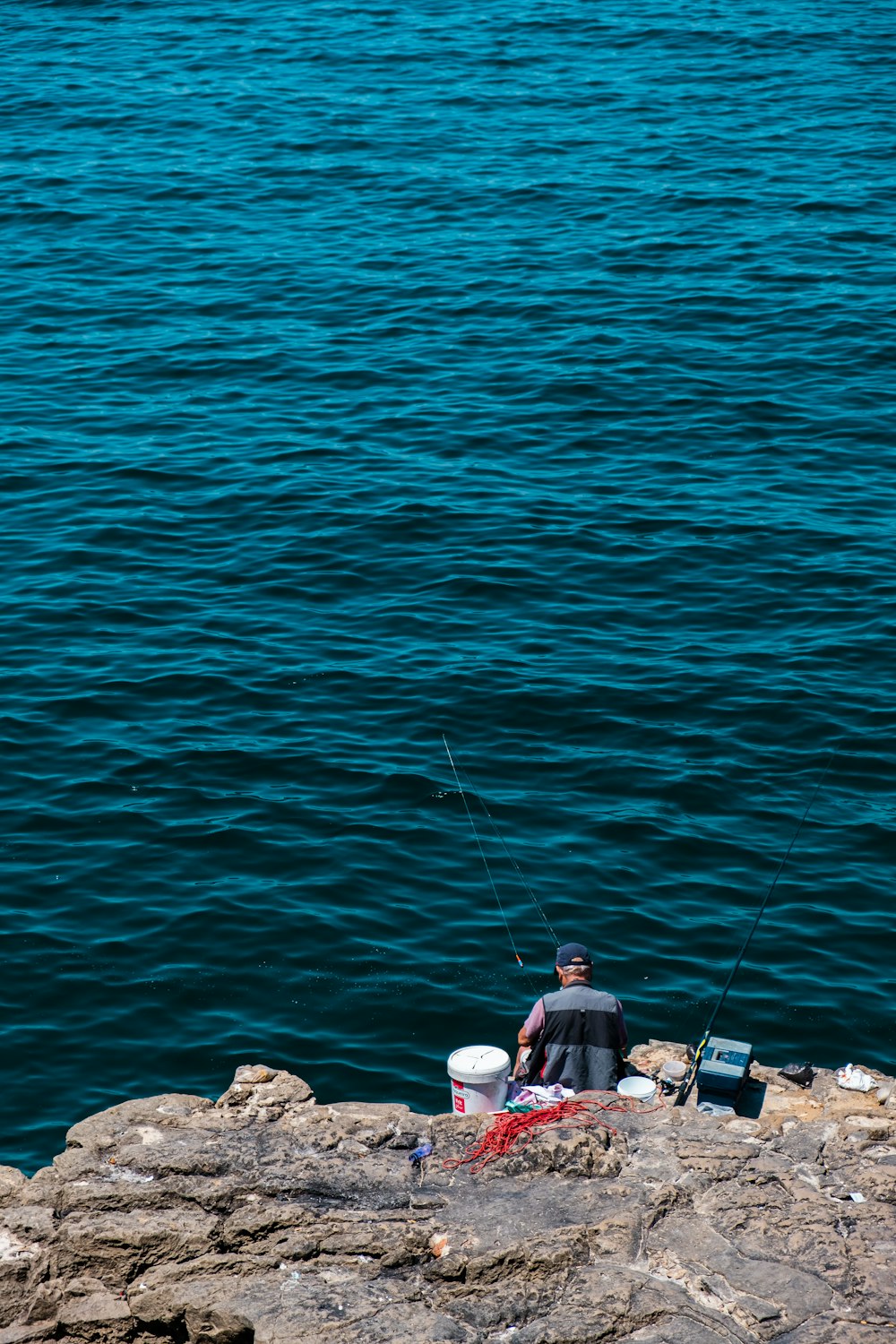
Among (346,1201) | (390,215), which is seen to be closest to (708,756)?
(346,1201)

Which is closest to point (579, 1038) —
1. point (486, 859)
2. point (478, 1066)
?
point (478, 1066)

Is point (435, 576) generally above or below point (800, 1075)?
above

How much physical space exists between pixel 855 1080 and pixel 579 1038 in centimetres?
177

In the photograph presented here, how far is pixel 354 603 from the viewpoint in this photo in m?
16.3

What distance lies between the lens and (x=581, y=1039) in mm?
9211

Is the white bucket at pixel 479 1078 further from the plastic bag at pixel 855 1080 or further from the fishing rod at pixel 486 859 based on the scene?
the fishing rod at pixel 486 859

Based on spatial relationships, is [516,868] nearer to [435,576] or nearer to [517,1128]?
[517,1128]

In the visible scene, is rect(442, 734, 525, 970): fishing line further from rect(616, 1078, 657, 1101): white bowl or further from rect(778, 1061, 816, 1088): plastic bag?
rect(616, 1078, 657, 1101): white bowl

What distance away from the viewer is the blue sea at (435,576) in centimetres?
1158

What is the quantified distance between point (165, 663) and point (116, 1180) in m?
7.98

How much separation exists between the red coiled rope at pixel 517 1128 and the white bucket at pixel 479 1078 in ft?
1.32

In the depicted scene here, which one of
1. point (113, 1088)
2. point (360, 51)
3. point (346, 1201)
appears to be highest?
point (360, 51)

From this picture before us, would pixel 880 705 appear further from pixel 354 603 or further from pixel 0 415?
pixel 0 415

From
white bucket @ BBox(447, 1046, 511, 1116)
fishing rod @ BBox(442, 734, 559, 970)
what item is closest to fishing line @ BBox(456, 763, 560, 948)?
fishing rod @ BBox(442, 734, 559, 970)
